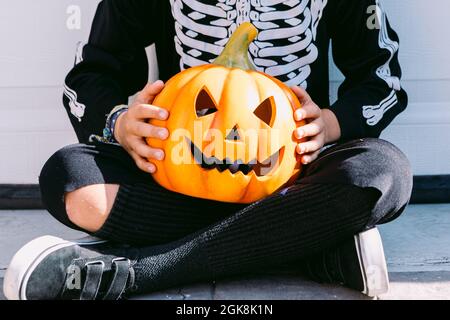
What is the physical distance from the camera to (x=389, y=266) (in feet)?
5.16

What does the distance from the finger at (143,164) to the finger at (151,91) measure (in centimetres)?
12

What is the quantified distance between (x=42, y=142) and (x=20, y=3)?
42cm

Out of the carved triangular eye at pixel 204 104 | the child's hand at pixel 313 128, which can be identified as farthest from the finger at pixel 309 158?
the carved triangular eye at pixel 204 104

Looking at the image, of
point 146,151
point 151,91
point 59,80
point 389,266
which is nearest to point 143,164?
point 146,151

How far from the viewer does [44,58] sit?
2139 millimetres

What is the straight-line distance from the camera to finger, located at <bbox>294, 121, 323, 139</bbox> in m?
1.41

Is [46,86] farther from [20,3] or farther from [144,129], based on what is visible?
[144,129]

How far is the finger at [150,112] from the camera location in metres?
1.41

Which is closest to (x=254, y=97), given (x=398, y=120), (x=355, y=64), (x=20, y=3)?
(x=355, y=64)

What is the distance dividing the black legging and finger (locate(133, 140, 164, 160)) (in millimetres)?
70

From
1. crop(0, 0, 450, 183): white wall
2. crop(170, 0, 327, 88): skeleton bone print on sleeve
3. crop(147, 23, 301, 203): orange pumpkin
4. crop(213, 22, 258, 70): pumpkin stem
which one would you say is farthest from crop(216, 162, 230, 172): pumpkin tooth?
crop(0, 0, 450, 183): white wall

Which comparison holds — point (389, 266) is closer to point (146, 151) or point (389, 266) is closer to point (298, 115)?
point (298, 115)

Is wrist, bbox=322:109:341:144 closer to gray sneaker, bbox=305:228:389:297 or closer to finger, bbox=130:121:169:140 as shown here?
gray sneaker, bbox=305:228:389:297

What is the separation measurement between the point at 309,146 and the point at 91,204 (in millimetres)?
462
